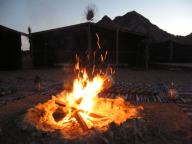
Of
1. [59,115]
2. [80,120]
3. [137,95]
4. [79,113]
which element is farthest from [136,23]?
[80,120]

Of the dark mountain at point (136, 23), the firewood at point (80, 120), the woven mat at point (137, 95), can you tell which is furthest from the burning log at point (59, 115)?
the dark mountain at point (136, 23)

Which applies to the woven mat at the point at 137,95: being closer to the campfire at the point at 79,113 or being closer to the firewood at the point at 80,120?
the campfire at the point at 79,113

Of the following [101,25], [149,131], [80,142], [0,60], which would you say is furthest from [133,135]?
[0,60]

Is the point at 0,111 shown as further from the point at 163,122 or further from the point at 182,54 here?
the point at 182,54

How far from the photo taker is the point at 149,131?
4395 mm

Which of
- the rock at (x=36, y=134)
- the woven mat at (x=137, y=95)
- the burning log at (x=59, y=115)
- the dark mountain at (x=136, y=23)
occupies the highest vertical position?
the dark mountain at (x=136, y=23)

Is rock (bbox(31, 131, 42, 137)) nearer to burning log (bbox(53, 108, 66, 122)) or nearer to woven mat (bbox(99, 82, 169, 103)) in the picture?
burning log (bbox(53, 108, 66, 122))

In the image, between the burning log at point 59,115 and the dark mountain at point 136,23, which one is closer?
the burning log at point 59,115

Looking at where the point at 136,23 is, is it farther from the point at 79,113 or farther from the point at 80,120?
the point at 80,120

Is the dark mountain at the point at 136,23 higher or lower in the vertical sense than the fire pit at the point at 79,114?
higher

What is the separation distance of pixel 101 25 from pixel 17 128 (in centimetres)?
1606

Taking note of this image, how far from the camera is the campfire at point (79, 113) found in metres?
4.51

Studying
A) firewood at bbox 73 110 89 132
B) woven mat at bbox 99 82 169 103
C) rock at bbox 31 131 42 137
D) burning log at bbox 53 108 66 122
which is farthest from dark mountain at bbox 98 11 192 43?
rock at bbox 31 131 42 137

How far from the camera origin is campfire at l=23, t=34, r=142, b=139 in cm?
451
